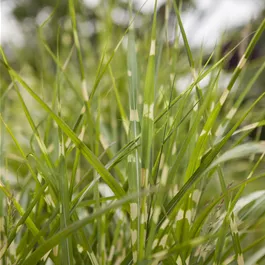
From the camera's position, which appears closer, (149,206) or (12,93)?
(149,206)

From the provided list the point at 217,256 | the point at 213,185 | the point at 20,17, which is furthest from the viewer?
the point at 20,17

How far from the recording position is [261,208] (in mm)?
430

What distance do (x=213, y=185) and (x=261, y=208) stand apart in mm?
581

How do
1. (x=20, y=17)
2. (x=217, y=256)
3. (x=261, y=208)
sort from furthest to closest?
(x=20, y=17)
(x=261, y=208)
(x=217, y=256)

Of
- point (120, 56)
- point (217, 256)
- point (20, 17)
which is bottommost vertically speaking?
point (217, 256)

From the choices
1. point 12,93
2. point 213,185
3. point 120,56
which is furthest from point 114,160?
point 12,93

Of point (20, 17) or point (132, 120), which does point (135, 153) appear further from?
point (20, 17)

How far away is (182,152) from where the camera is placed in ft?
1.12

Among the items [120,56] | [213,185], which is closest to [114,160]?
[213,185]

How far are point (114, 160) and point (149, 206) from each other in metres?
0.04

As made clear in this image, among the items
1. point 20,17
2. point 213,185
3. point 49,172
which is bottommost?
point 49,172

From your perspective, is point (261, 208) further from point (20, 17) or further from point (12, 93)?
point (20, 17)

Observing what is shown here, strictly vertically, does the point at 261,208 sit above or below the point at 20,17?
below

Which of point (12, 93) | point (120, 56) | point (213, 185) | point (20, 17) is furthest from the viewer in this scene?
point (20, 17)
